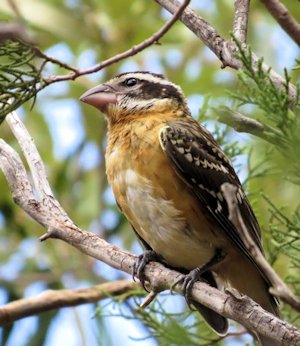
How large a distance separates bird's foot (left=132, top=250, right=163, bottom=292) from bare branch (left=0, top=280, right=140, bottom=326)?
0.42 metres

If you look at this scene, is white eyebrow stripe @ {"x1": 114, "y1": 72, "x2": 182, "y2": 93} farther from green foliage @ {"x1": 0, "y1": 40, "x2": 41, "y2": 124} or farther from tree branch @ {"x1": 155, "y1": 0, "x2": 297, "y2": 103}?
green foliage @ {"x1": 0, "y1": 40, "x2": 41, "y2": 124}

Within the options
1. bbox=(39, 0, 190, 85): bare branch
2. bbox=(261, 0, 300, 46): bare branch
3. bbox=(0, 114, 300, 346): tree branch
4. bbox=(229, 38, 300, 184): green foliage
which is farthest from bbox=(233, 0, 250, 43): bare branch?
bbox=(0, 114, 300, 346): tree branch

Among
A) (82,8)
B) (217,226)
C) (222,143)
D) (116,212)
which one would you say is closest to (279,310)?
(217,226)

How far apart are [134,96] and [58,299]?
120 cm

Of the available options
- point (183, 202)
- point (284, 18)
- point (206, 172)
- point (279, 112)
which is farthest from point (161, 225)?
point (284, 18)

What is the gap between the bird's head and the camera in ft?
17.0

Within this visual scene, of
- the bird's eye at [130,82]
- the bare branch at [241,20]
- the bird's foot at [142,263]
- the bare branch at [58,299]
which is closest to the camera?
the bare branch at [241,20]

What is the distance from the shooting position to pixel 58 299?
5109 millimetres

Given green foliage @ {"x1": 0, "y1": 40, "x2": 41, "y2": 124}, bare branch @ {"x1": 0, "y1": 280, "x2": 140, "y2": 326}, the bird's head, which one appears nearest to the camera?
green foliage @ {"x1": 0, "y1": 40, "x2": 41, "y2": 124}

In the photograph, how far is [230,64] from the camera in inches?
155

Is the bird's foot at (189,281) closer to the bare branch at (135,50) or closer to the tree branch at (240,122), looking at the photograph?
the tree branch at (240,122)

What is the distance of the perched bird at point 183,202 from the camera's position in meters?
4.62

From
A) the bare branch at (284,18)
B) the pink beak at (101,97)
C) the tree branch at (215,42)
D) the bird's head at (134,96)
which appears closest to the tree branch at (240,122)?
the tree branch at (215,42)

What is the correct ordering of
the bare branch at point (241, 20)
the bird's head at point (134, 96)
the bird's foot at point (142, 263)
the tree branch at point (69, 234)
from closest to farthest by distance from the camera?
the bare branch at point (241, 20) → the tree branch at point (69, 234) → the bird's foot at point (142, 263) → the bird's head at point (134, 96)
